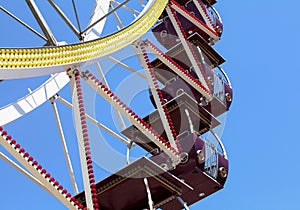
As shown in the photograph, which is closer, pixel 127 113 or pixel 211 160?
pixel 127 113

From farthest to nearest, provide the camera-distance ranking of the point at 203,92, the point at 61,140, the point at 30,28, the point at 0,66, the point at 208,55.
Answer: the point at 208,55 → the point at 203,92 → the point at 61,140 → the point at 30,28 → the point at 0,66

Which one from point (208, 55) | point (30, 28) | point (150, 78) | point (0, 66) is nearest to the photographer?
point (0, 66)

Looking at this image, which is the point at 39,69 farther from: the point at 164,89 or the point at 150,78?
the point at 164,89

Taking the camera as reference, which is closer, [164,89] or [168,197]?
[168,197]

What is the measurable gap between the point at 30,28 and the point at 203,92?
7.53 m

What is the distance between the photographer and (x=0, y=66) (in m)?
12.9

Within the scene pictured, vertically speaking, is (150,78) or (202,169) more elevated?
(150,78)

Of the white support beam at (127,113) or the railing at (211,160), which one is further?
the railing at (211,160)

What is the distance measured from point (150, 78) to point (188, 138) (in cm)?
183

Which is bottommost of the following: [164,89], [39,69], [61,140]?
[39,69]

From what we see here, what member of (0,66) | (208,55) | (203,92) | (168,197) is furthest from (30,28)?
(208,55)

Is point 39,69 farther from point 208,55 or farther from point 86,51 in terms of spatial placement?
point 208,55

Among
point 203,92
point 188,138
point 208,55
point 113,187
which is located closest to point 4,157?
point 113,187

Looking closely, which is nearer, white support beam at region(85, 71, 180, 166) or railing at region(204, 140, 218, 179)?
white support beam at region(85, 71, 180, 166)
